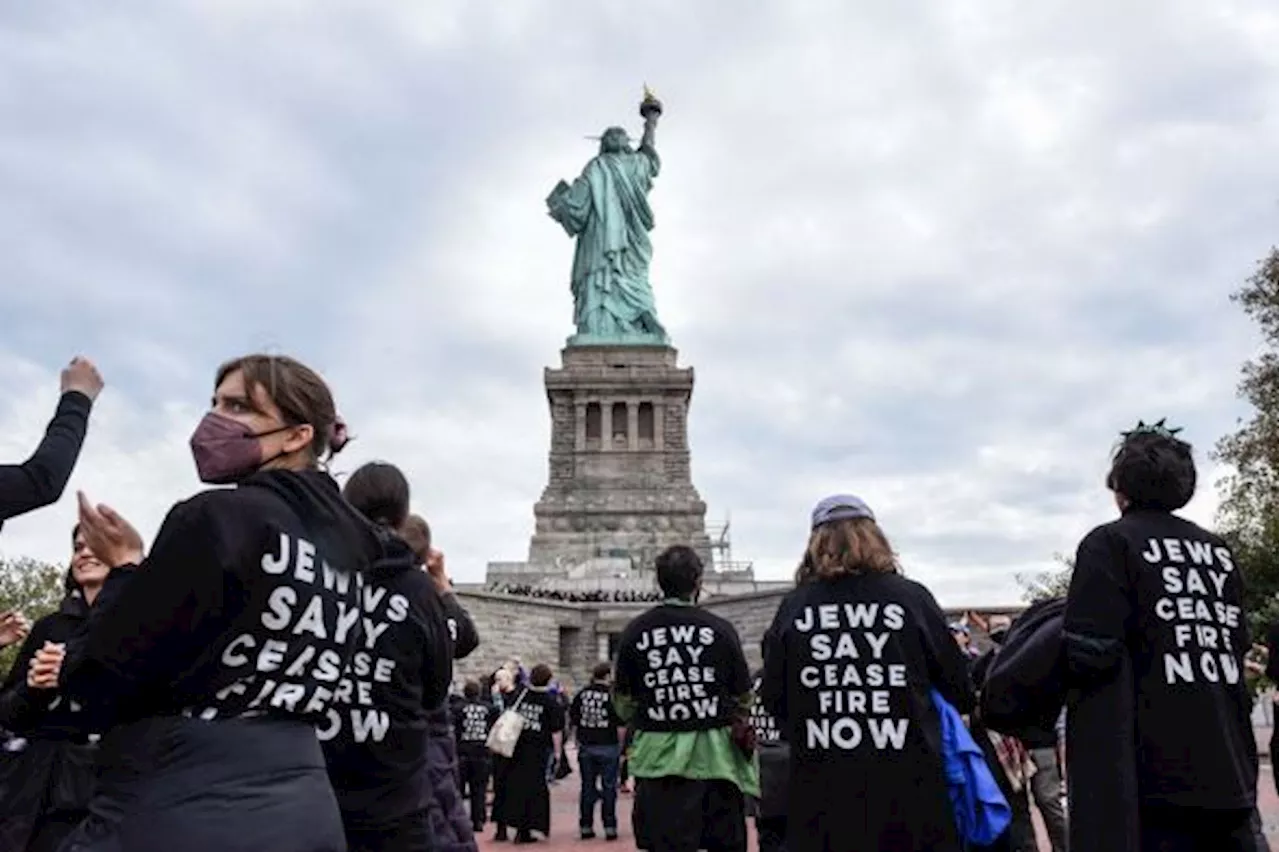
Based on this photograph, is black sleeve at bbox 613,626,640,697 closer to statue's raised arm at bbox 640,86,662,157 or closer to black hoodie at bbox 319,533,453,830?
black hoodie at bbox 319,533,453,830

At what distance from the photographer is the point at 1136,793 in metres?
4.41

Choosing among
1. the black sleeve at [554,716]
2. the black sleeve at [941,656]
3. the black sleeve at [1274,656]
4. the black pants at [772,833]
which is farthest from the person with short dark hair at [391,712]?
the black sleeve at [554,716]

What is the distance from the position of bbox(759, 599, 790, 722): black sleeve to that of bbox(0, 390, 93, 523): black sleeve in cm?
266

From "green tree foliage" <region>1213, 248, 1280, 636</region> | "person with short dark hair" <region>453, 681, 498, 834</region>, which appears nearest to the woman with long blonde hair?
"person with short dark hair" <region>453, 681, 498, 834</region>

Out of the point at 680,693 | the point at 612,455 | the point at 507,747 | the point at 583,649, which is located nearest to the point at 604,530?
the point at 612,455

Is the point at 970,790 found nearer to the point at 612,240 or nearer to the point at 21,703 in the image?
the point at 21,703

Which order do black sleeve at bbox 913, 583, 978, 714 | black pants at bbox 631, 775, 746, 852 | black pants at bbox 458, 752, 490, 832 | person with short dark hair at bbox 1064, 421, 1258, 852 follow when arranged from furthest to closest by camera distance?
black pants at bbox 458, 752, 490, 832, black pants at bbox 631, 775, 746, 852, black sleeve at bbox 913, 583, 978, 714, person with short dark hair at bbox 1064, 421, 1258, 852

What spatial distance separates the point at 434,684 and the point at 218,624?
1946mm

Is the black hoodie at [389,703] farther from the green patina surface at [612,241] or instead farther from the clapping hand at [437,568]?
the green patina surface at [612,241]

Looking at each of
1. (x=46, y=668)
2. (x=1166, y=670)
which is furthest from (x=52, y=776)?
(x=1166, y=670)

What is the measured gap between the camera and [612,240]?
50.8 meters

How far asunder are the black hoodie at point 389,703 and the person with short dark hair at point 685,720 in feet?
7.16

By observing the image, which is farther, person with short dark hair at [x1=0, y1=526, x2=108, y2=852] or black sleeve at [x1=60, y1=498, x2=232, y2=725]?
person with short dark hair at [x1=0, y1=526, x2=108, y2=852]

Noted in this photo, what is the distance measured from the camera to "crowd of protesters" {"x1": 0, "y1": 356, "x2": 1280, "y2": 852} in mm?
3016
